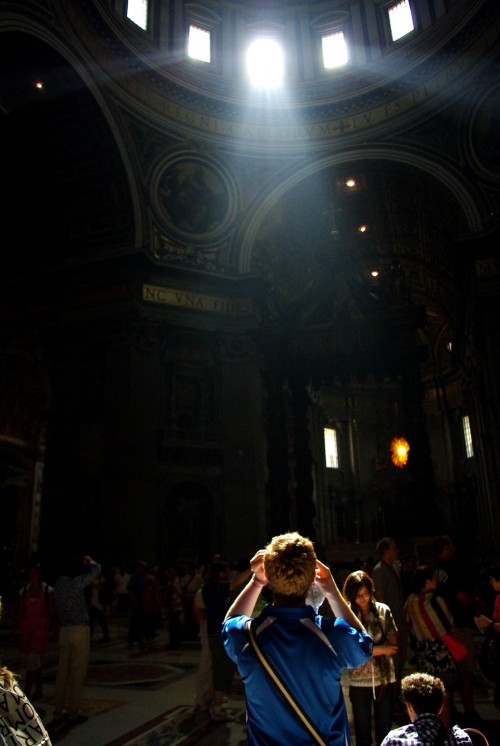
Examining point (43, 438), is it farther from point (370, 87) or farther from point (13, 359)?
point (370, 87)

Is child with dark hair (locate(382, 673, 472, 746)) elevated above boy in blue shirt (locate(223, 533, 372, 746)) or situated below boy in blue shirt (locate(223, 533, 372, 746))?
below

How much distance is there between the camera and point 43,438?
84.3 feet

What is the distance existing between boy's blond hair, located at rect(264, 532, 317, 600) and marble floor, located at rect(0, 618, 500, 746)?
10.9 ft

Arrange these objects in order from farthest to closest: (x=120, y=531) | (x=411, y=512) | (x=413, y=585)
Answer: (x=120, y=531)
(x=411, y=512)
(x=413, y=585)

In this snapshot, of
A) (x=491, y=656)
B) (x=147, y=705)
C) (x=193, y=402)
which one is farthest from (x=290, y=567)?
(x=193, y=402)

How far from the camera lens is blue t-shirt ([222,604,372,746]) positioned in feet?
7.16

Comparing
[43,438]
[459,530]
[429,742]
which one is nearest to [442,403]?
[459,530]

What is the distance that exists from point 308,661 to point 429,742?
56 cm

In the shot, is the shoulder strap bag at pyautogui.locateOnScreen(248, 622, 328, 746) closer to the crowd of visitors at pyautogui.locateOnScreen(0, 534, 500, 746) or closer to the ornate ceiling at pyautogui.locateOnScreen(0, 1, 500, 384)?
the crowd of visitors at pyautogui.locateOnScreen(0, 534, 500, 746)

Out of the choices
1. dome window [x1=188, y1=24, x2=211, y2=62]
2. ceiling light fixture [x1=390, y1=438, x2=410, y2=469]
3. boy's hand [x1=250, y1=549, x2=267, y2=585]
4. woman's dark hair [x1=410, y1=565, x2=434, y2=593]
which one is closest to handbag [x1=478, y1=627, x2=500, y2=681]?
woman's dark hair [x1=410, y1=565, x2=434, y2=593]

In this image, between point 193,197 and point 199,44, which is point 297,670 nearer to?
point 193,197

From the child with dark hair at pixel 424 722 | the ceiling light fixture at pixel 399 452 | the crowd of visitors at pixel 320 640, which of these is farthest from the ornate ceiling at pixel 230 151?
the child with dark hair at pixel 424 722

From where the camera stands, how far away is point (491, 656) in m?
4.43

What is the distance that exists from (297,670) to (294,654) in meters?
0.05
